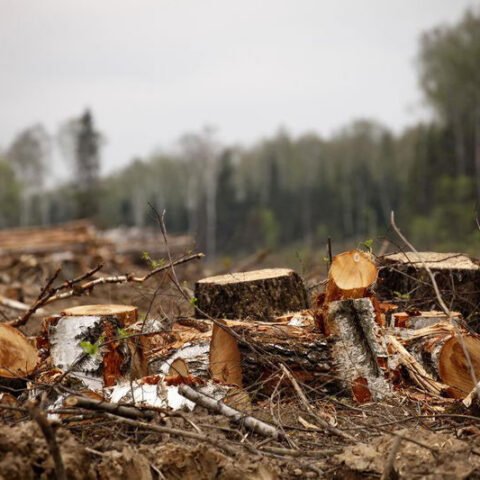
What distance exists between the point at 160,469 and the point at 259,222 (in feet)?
131

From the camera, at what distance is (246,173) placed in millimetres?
56062

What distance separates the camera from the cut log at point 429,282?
19.8 feet

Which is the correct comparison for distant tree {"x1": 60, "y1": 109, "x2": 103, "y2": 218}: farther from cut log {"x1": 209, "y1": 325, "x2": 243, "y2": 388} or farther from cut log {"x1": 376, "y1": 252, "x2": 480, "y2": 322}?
cut log {"x1": 209, "y1": 325, "x2": 243, "y2": 388}

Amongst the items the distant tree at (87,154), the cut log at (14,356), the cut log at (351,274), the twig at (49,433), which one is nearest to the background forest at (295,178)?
the distant tree at (87,154)

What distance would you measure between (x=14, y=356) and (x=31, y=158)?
2200 inches

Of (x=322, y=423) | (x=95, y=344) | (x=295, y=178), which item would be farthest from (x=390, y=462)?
(x=295, y=178)

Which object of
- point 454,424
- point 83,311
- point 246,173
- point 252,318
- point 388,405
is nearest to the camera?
point 454,424

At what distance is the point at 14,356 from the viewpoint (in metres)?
4.66

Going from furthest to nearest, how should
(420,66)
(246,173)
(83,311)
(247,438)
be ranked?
(246,173) < (420,66) < (83,311) < (247,438)

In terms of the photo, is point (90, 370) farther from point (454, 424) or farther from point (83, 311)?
point (454, 424)

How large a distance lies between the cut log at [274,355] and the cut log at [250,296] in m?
0.77

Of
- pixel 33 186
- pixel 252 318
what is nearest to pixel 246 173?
pixel 33 186

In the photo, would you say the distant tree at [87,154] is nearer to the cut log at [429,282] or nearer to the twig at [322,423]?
the cut log at [429,282]

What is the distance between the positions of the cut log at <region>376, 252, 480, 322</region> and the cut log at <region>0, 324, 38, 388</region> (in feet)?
9.55
